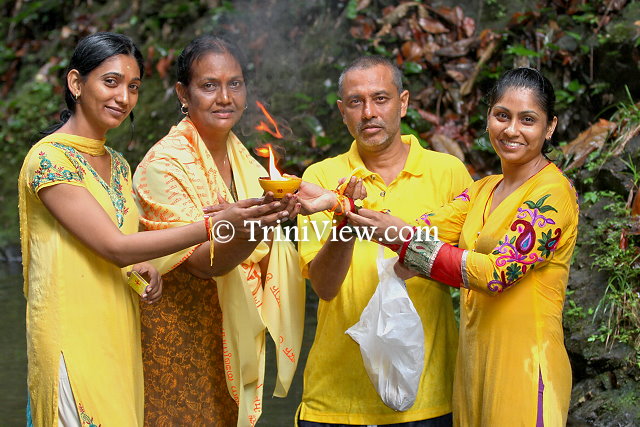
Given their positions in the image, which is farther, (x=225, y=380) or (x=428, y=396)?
(x=225, y=380)

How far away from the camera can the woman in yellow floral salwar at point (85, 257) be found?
97.6 inches

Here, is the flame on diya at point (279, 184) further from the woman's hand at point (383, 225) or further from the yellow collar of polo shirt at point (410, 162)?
the yellow collar of polo shirt at point (410, 162)

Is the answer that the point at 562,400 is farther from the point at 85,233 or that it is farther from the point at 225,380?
the point at 85,233

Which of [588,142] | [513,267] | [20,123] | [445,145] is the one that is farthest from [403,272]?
[20,123]

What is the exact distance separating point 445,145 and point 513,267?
3.98 m

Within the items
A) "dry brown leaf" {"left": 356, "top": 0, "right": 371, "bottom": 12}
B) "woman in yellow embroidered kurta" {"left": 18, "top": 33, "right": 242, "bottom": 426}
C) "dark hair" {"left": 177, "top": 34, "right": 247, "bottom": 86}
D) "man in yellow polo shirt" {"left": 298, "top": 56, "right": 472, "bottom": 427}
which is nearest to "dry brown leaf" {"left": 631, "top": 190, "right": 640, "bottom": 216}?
"man in yellow polo shirt" {"left": 298, "top": 56, "right": 472, "bottom": 427}

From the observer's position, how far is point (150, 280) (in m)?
2.70

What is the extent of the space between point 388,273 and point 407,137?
63cm

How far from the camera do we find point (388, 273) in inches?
107

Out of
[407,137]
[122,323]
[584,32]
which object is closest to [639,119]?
[584,32]

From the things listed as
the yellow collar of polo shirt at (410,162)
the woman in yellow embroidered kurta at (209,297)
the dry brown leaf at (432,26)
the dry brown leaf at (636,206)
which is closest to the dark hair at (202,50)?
the woman in yellow embroidered kurta at (209,297)

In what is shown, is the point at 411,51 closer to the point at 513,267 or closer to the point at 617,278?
the point at 617,278

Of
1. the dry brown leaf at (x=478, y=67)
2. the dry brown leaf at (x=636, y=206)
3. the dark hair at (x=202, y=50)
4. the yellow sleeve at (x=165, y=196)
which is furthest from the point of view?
the dry brown leaf at (x=478, y=67)
